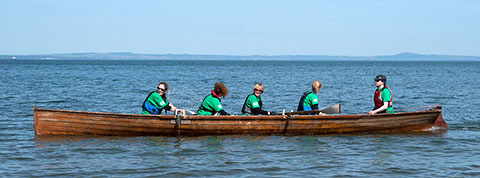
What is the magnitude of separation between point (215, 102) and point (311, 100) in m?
2.62

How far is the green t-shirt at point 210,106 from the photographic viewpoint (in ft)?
48.3

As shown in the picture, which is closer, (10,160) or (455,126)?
(10,160)

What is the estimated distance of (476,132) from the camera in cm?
1698

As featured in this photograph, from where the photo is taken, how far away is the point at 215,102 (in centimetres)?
1473

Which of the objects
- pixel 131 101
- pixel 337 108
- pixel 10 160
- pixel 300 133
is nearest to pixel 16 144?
pixel 10 160

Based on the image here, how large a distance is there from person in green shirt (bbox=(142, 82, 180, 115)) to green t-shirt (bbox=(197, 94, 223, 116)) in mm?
758

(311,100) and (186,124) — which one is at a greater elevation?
(311,100)

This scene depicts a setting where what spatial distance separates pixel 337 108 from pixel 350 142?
1.22 meters

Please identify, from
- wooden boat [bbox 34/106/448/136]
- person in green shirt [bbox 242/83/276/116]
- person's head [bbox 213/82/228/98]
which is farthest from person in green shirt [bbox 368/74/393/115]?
person's head [bbox 213/82/228/98]

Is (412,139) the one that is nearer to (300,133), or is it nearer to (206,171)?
(300,133)

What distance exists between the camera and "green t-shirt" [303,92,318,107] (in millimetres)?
15133

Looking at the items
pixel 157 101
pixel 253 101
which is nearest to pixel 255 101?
pixel 253 101

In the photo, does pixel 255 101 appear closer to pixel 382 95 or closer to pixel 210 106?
pixel 210 106

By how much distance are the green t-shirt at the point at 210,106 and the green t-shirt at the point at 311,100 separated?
2.38m
